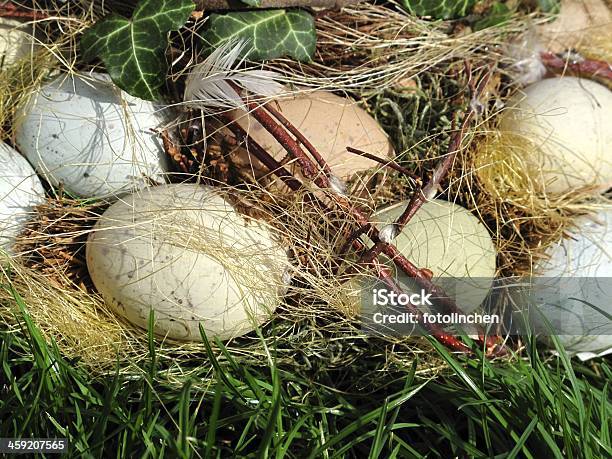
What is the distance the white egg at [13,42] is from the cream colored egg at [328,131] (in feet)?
2.17

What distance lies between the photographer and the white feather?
1765 mm

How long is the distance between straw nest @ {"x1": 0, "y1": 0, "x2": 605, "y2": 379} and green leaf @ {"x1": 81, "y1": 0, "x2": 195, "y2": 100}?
0.40 ft

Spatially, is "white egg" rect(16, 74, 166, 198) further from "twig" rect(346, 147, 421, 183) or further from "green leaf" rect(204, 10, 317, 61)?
"twig" rect(346, 147, 421, 183)

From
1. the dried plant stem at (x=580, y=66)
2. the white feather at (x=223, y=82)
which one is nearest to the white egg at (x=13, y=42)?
the white feather at (x=223, y=82)

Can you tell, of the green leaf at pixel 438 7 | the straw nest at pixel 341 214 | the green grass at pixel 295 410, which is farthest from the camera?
the green leaf at pixel 438 7

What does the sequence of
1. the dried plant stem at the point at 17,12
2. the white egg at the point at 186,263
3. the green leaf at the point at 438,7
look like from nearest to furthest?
the white egg at the point at 186,263, the dried plant stem at the point at 17,12, the green leaf at the point at 438,7

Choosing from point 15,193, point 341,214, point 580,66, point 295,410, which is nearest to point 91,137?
point 15,193

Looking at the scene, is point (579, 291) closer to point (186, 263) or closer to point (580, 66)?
point (580, 66)

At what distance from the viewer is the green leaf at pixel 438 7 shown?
210 centimetres

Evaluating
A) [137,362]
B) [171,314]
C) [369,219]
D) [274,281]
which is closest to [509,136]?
[369,219]

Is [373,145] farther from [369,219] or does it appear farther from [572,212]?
[572,212]

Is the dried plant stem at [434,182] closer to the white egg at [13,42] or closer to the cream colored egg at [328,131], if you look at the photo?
the cream colored egg at [328,131]

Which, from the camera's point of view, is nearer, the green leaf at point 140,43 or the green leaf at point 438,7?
the green leaf at point 140,43

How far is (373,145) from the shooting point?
1900 millimetres
